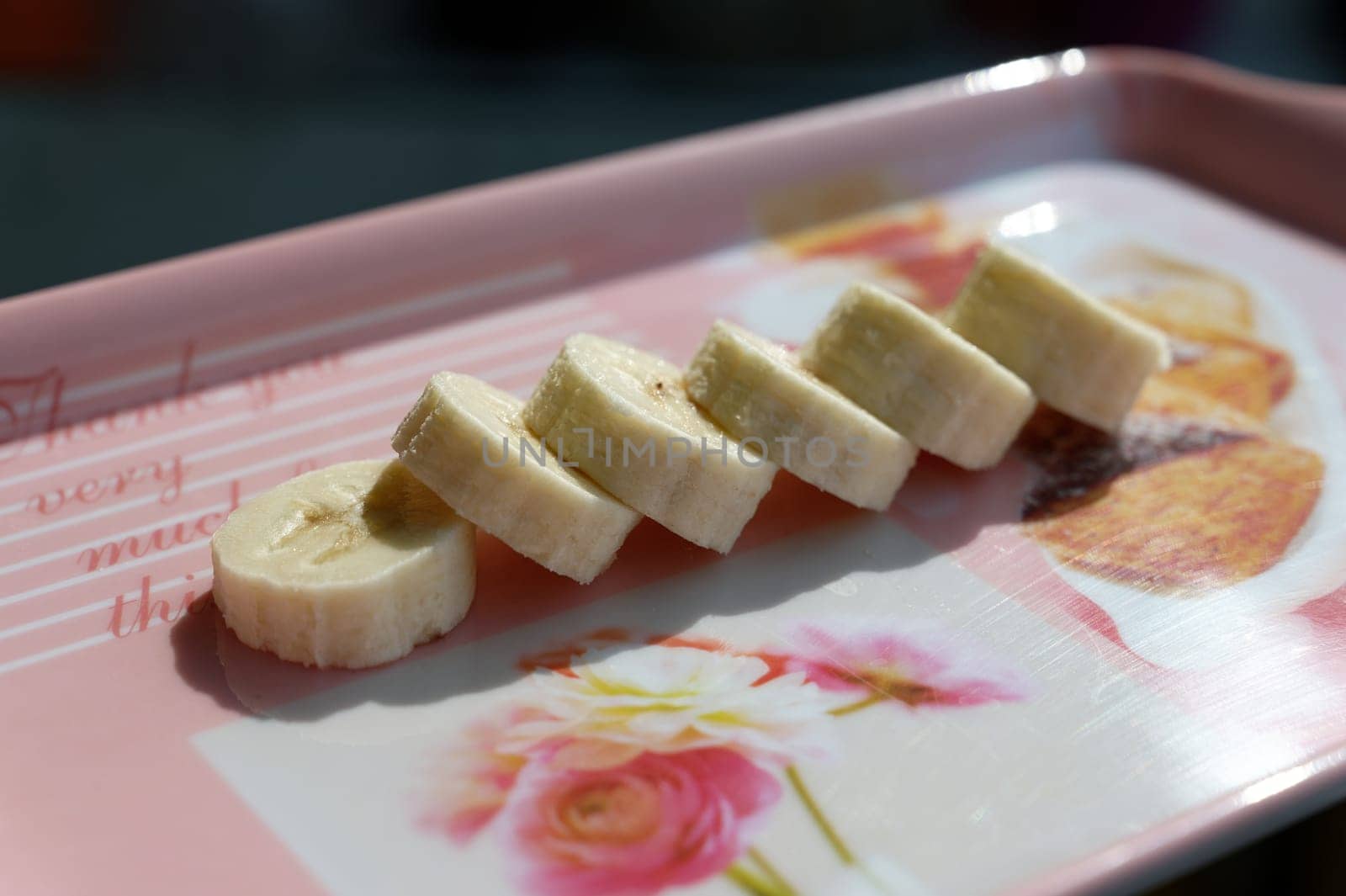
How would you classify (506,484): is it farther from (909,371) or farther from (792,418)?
(909,371)

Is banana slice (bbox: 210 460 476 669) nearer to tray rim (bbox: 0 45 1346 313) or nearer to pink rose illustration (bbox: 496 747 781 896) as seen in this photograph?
pink rose illustration (bbox: 496 747 781 896)

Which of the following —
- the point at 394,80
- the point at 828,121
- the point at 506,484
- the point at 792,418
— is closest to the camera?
the point at 506,484

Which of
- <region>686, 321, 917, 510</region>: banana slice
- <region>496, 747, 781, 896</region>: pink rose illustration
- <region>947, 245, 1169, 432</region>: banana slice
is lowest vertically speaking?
<region>496, 747, 781, 896</region>: pink rose illustration

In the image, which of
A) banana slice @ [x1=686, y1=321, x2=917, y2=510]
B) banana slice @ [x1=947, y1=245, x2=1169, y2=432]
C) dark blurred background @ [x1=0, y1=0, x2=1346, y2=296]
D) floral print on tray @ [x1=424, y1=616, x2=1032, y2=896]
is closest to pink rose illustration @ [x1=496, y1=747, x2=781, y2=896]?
floral print on tray @ [x1=424, y1=616, x2=1032, y2=896]

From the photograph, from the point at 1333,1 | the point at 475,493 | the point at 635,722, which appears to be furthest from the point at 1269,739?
the point at 1333,1

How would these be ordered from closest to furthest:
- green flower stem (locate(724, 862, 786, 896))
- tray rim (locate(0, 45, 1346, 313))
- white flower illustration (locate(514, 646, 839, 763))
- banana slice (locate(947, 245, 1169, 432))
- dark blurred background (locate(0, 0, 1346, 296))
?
green flower stem (locate(724, 862, 786, 896)) → white flower illustration (locate(514, 646, 839, 763)) → banana slice (locate(947, 245, 1169, 432)) → tray rim (locate(0, 45, 1346, 313)) → dark blurred background (locate(0, 0, 1346, 296))


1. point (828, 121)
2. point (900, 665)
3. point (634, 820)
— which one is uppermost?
point (828, 121)

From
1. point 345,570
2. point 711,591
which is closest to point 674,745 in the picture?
point 711,591
